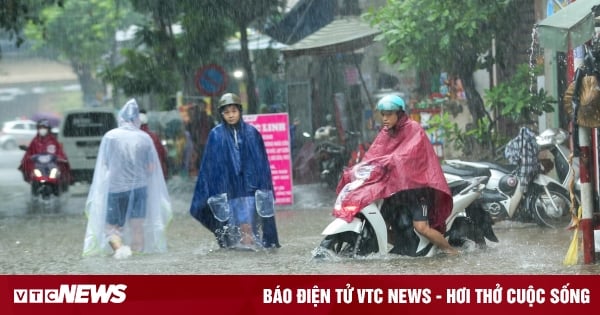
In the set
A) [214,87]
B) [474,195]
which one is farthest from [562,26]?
[214,87]

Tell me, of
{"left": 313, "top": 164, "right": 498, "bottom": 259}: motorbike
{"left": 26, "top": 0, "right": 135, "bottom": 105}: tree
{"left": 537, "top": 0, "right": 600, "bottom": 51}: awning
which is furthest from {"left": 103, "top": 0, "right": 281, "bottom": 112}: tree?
{"left": 26, "top": 0, "right": 135, "bottom": 105}: tree

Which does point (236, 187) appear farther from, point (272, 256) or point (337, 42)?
point (337, 42)

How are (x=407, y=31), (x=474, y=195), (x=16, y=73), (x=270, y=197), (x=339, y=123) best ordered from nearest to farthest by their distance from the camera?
(x=474, y=195), (x=270, y=197), (x=407, y=31), (x=339, y=123), (x=16, y=73)

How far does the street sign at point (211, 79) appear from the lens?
1819 centimetres

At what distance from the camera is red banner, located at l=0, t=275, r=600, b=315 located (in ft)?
19.0

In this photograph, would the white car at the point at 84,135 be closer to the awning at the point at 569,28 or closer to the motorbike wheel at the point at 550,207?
the motorbike wheel at the point at 550,207

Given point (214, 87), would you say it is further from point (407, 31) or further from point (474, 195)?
point (474, 195)

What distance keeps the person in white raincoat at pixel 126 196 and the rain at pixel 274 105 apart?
0.21 metres

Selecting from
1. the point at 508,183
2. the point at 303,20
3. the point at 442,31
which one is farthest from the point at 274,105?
the point at 508,183

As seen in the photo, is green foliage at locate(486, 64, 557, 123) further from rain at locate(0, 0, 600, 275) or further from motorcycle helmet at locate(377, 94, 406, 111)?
motorcycle helmet at locate(377, 94, 406, 111)

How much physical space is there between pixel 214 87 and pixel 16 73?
39.2 m

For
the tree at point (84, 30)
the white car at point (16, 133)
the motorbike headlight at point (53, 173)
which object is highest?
the tree at point (84, 30)

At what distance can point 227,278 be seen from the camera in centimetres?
586

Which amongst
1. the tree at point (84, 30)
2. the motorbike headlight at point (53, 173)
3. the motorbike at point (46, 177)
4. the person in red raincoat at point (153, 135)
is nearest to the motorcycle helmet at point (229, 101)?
the person in red raincoat at point (153, 135)
